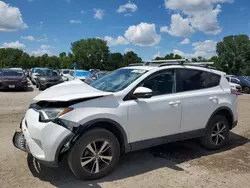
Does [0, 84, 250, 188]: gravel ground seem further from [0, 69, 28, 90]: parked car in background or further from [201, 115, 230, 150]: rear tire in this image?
[0, 69, 28, 90]: parked car in background

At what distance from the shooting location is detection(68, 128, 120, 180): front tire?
3.54 metres

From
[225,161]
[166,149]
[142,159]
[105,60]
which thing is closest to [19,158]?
[142,159]

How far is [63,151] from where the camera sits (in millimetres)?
3455

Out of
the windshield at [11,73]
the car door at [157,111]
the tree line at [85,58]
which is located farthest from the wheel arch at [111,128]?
the tree line at [85,58]

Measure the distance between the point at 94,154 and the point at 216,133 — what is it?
274 cm

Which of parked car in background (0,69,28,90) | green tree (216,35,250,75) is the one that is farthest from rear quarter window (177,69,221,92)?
green tree (216,35,250,75)

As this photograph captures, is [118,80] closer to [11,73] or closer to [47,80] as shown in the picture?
[47,80]

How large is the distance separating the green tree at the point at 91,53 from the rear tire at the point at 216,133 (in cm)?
9809

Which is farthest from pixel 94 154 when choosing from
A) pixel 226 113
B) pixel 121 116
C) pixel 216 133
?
pixel 226 113

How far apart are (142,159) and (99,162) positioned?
3.71ft

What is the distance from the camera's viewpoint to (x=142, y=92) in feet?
13.0

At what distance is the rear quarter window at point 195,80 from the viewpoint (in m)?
4.73

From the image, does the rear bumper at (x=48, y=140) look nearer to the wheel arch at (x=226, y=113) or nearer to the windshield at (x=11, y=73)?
the wheel arch at (x=226, y=113)

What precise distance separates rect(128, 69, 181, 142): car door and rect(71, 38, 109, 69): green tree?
98497 mm
